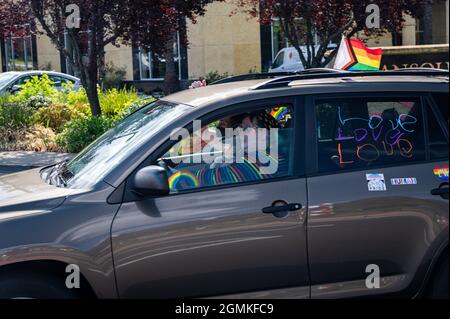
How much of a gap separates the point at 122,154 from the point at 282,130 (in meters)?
1.04

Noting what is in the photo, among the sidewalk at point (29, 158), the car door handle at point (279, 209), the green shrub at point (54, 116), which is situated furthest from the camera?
the green shrub at point (54, 116)

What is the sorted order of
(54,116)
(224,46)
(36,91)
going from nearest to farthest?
1. (54,116)
2. (36,91)
3. (224,46)

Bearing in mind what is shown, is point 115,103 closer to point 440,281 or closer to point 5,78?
point 5,78

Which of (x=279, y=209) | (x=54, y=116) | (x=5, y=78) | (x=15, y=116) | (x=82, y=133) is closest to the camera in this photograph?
(x=279, y=209)

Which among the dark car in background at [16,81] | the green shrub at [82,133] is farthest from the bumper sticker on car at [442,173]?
the dark car in background at [16,81]

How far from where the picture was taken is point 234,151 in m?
4.65

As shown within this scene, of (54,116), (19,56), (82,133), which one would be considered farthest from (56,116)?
(19,56)

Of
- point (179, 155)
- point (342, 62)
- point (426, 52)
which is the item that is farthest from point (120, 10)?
point (179, 155)

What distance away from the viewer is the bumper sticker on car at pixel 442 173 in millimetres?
4441

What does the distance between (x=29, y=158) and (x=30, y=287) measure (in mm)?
10033

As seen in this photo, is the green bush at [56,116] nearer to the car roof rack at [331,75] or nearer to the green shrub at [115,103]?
the green shrub at [115,103]
